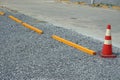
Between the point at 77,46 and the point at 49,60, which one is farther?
the point at 77,46

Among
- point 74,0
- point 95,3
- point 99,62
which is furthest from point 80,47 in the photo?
point 74,0

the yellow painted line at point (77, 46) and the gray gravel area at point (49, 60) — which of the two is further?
the yellow painted line at point (77, 46)

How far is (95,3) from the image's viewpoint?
22094mm

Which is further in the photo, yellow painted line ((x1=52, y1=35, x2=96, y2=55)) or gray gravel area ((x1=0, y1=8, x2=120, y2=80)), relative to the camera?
yellow painted line ((x1=52, y1=35, x2=96, y2=55))

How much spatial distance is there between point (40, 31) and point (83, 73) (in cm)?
428

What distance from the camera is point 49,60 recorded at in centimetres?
655

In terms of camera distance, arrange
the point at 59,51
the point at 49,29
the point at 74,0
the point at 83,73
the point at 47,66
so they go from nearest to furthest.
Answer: the point at 83,73 → the point at 47,66 → the point at 59,51 → the point at 49,29 → the point at 74,0

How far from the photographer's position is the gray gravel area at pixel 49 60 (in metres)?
5.60

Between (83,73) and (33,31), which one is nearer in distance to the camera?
(83,73)

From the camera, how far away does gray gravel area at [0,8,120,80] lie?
560 cm

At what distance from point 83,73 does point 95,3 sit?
1680 centimetres

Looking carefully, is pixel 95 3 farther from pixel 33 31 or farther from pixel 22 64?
pixel 22 64

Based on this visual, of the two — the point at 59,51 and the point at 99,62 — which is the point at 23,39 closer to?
the point at 59,51

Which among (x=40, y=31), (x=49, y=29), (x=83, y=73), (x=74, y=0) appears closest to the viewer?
(x=83, y=73)
